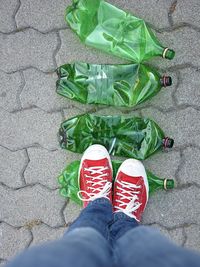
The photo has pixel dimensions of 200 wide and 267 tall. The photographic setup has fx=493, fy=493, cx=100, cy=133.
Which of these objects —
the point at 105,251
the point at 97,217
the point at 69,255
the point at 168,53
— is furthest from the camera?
the point at 168,53

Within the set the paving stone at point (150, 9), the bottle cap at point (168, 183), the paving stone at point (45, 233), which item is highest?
the paving stone at point (150, 9)

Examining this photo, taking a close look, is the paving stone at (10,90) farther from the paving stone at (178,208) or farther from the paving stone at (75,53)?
the paving stone at (178,208)

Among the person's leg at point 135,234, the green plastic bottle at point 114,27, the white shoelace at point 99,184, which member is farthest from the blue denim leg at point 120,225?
the green plastic bottle at point 114,27

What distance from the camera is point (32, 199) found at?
2.08m

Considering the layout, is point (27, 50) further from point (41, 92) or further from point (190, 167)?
point (190, 167)

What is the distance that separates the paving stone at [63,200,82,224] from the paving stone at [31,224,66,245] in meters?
0.05

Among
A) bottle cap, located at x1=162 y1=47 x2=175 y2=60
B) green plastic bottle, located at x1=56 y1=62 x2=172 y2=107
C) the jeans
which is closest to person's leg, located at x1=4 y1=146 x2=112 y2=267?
the jeans

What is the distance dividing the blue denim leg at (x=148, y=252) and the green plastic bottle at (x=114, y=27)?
782 mm

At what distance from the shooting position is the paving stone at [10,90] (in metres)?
2.08

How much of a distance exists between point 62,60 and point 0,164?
514mm

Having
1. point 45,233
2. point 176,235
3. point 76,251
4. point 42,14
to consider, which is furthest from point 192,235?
point 42,14

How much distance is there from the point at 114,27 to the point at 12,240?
3.25ft

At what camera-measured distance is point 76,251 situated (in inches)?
50.9

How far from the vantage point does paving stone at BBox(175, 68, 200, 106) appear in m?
2.01
